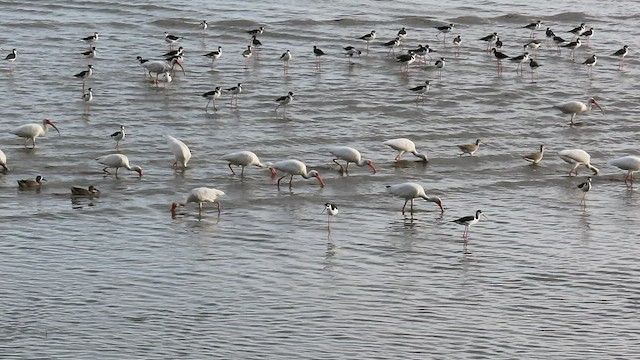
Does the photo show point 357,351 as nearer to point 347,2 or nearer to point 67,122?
point 67,122

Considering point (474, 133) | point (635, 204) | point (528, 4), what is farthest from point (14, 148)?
point (528, 4)

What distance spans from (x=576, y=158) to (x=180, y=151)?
8.01m

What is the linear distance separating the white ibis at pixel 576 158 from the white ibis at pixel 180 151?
24.9ft

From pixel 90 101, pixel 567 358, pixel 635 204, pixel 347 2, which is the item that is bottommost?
pixel 567 358

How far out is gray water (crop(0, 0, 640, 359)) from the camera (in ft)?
55.9

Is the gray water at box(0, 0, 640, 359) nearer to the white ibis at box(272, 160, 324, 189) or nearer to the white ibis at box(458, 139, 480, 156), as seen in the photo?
the white ibis at box(458, 139, 480, 156)

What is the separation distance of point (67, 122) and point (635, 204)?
1276cm

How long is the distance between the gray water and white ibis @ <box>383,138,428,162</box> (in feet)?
1.14

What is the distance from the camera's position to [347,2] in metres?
47.8

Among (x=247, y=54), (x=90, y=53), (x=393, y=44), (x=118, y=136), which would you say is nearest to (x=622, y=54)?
(x=393, y=44)

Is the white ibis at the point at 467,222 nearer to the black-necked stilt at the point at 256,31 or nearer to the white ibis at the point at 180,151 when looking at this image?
the white ibis at the point at 180,151

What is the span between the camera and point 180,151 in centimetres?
2600

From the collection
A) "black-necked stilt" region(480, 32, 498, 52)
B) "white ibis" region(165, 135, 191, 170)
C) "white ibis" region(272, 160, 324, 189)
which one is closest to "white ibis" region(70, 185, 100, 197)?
"white ibis" region(165, 135, 191, 170)

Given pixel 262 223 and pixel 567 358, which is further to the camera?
pixel 262 223
